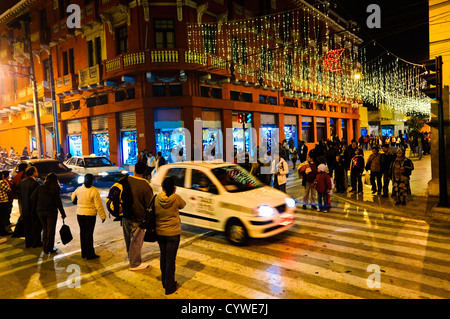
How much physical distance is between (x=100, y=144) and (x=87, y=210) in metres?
19.9

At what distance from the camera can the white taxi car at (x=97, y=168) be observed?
15.1 meters

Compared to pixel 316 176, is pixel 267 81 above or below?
above

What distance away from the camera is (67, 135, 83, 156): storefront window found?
86.5 ft

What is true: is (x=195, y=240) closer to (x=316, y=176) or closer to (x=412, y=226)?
(x=316, y=176)

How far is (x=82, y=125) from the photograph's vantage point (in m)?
25.2

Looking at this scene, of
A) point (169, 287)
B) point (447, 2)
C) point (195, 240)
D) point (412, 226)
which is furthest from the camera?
point (447, 2)

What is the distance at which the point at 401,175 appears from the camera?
9383 mm

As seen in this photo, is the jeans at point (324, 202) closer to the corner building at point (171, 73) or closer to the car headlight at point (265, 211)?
the car headlight at point (265, 211)

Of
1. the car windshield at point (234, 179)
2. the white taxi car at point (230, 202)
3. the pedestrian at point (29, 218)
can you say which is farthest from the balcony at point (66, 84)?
the car windshield at point (234, 179)

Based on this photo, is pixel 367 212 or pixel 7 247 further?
pixel 367 212

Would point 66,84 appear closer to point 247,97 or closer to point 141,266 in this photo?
point 247,97

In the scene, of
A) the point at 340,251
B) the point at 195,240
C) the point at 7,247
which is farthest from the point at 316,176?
the point at 7,247

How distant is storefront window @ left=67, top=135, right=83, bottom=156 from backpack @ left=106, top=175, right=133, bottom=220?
2361 cm
